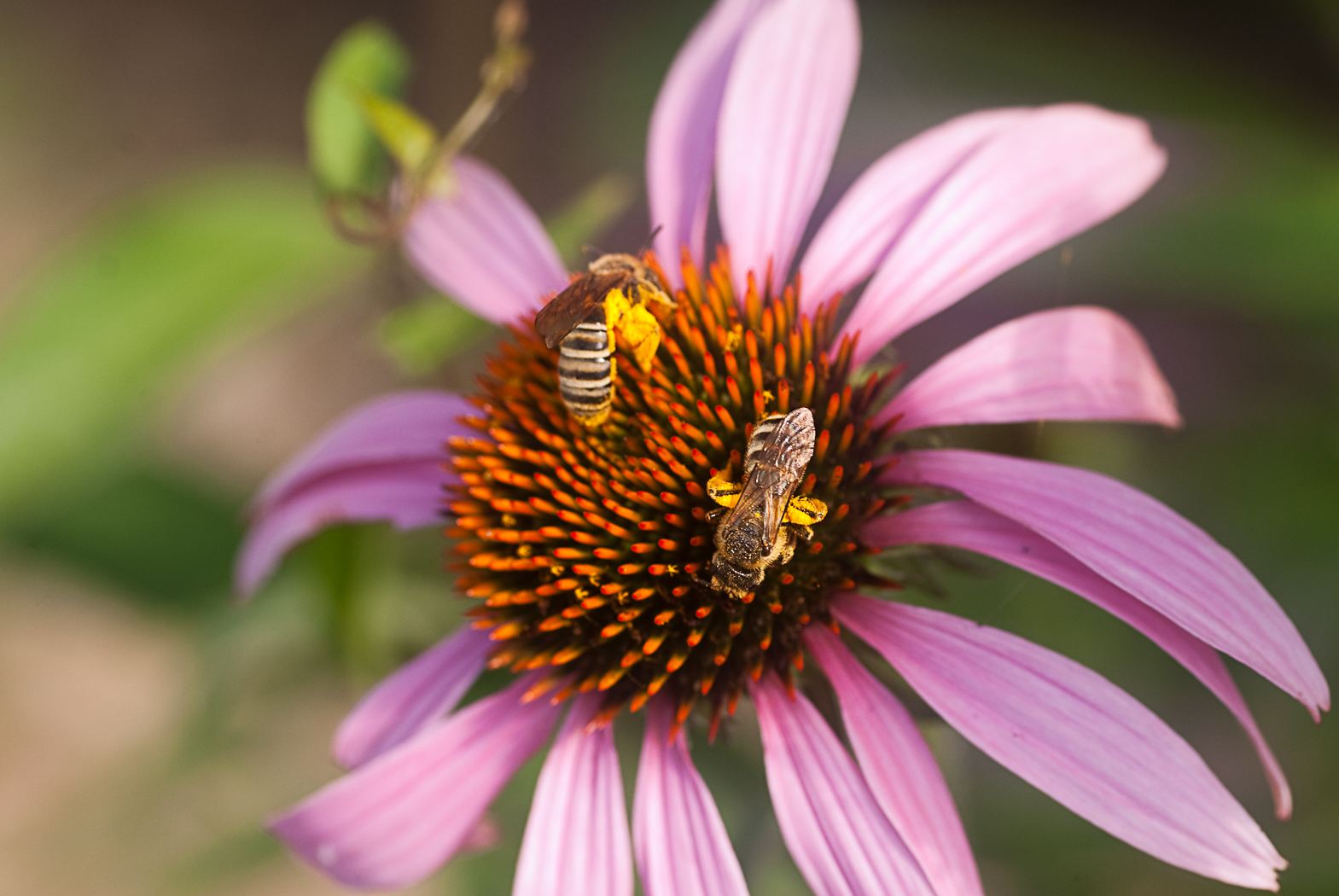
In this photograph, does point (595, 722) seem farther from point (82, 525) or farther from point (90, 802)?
point (90, 802)

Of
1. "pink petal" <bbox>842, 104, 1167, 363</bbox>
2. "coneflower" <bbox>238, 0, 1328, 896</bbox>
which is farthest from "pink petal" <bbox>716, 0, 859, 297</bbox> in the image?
"pink petal" <bbox>842, 104, 1167, 363</bbox>

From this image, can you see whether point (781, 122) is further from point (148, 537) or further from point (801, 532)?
point (148, 537)

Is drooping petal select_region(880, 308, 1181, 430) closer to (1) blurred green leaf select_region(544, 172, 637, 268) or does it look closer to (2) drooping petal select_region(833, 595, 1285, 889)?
(2) drooping petal select_region(833, 595, 1285, 889)

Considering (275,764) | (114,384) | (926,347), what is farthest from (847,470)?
(275,764)

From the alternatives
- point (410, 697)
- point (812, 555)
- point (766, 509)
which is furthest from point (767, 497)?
point (410, 697)

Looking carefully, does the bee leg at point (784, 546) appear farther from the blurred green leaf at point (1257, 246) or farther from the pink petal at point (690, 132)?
the blurred green leaf at point (1257, 246)
